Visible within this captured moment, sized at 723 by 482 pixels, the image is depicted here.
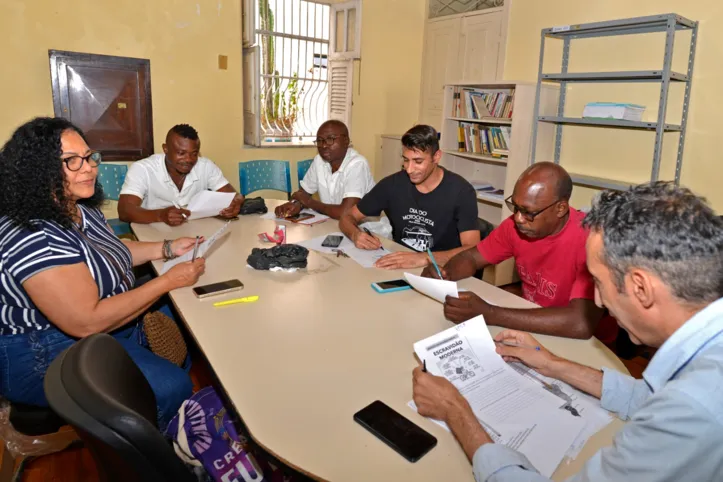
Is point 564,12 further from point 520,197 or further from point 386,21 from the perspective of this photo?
point 520,197

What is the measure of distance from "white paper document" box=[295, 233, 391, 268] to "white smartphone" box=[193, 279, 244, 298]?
552 millimetres

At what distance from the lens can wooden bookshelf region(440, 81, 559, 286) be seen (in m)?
3.89

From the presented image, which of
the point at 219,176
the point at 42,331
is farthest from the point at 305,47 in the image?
the point at 42,331

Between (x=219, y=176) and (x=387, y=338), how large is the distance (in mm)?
2286

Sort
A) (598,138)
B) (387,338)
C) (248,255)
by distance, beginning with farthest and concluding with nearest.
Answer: (598,138)
(248,255)
(387,338)

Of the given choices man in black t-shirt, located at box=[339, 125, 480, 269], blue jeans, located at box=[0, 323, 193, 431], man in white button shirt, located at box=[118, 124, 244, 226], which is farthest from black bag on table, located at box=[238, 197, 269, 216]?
blue jeans, located at box=[0, 323, 193, 431]

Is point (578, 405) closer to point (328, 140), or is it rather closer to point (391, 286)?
point (391, 286)

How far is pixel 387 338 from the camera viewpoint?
1.43 meters

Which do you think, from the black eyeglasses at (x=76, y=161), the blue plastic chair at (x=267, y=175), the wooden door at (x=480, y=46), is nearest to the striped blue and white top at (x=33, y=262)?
the black eyeglasses at (x=76, y=161)

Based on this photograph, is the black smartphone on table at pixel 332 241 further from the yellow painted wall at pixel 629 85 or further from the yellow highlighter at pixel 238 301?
the yellow painted wall at pixel 629 85

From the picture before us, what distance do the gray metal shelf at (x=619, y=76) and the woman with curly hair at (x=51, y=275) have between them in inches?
120

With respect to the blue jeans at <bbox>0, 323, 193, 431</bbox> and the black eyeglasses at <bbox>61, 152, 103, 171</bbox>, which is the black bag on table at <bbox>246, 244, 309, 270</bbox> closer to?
the blue jeans at <bbox>0, 323, 193, 431</bbox>

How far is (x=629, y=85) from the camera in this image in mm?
3543

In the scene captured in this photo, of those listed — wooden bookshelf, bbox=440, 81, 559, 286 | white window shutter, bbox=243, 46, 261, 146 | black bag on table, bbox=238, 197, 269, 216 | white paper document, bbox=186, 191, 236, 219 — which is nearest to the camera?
white paper document, bbox=186, 191, 236, 219
